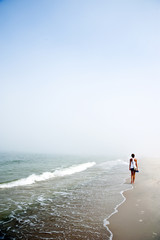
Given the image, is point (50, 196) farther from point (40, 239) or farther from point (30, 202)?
point (40, 239)

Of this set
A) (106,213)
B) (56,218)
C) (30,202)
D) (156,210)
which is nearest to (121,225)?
(106,213)

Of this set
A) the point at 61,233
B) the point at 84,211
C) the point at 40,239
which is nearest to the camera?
the point at 40,239

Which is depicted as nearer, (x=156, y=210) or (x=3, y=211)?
(x=156, y=210)

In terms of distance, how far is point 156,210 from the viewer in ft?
21.5

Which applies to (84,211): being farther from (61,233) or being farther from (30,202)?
(30,202)

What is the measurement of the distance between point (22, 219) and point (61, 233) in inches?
85.7

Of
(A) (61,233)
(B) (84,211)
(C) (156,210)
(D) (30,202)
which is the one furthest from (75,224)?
(D) (30,202)

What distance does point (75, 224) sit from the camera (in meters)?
5.86

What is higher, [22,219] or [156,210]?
[156,210]

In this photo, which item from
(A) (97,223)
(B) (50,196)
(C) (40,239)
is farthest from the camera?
(B) (50,196)

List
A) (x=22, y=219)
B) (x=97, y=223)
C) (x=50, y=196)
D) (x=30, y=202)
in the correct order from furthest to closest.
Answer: (x=50, y=196), (x=30, y=202), (x=22, y=219), (x=97, y=223)

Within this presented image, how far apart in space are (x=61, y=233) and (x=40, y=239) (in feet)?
2.28

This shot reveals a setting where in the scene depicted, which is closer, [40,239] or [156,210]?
[40,239]

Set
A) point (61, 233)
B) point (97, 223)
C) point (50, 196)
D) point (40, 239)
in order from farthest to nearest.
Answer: point (50, 196), point (97, 223), point (61, 233), point (40, 239)
